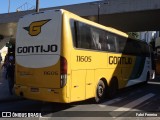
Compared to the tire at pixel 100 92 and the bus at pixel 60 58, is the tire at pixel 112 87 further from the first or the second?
the bus at pixel 60 58

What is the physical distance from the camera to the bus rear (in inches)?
422

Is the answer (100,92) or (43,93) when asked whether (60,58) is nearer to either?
(43,93)

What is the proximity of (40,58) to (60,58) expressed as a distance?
32.9 inches

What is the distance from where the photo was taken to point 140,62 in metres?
18.7

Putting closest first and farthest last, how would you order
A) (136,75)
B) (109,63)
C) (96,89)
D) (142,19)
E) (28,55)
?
(28,55)
(96,89)
(109,63)
(136,75)
(142,19)

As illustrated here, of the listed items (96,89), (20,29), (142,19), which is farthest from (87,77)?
(142,19)

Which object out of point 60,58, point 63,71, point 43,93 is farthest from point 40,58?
point 43,93

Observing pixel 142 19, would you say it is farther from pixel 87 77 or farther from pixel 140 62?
pixel 87 77

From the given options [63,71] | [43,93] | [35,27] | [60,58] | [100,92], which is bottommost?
[100,92]

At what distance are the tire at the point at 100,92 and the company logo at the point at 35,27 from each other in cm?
315

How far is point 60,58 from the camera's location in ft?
35.0

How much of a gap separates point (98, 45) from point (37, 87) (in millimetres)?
3017

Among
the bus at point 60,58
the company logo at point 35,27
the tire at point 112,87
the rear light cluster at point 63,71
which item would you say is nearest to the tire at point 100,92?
the bus at point 60,58

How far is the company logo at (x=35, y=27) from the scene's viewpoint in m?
11.3
